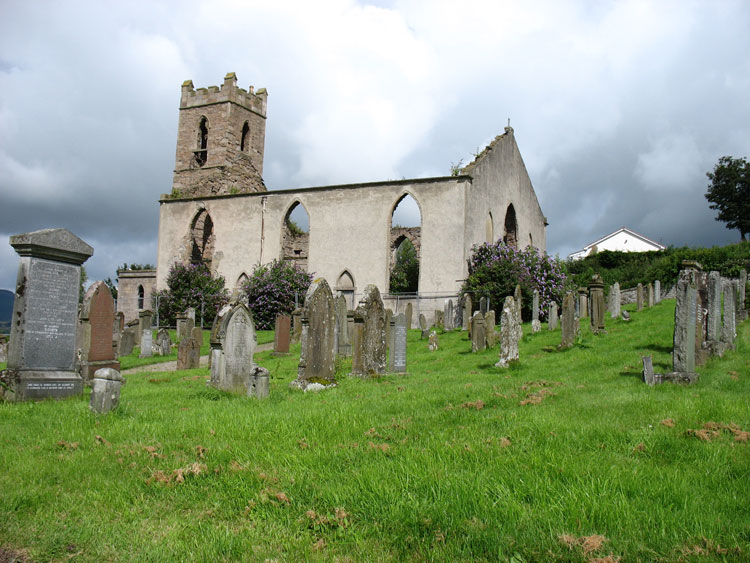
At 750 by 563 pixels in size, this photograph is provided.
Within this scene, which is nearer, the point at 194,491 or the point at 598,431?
the point at 194,491

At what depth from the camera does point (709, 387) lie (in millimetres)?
7434

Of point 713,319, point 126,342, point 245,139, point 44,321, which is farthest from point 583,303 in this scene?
point 245,139

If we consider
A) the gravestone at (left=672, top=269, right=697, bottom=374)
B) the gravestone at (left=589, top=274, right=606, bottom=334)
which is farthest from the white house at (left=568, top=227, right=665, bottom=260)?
the gravestone at (left=672, top=269, right=697, bottom=374)

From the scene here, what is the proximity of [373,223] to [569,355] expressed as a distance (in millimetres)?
19638

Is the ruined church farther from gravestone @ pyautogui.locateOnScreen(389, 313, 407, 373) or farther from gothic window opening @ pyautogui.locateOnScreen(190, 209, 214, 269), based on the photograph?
gravestone @ pyautogui.locateOnScreen(389, 313, 407, 373)

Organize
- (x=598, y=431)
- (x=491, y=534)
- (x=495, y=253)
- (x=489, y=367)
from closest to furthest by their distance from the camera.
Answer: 1. (x=491, y=534)
2. (x=598, y=431)
3. (x=489, y=367)
4. (x=495, y=253)

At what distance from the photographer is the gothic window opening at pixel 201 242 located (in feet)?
117

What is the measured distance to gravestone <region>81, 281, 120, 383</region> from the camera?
12.4 metres

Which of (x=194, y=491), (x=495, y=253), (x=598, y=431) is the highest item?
(x=495, y=253)

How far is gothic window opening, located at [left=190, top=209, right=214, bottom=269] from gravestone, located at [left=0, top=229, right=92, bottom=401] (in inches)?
1092

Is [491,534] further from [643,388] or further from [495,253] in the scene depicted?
[495,253]

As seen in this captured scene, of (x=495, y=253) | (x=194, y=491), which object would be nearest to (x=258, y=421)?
(x=194, y=491)

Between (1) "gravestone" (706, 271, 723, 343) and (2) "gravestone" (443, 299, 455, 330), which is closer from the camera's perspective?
(1) "gravestone" (706, 271, 723, 343)

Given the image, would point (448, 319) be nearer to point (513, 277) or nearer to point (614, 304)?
point (513, 277)
